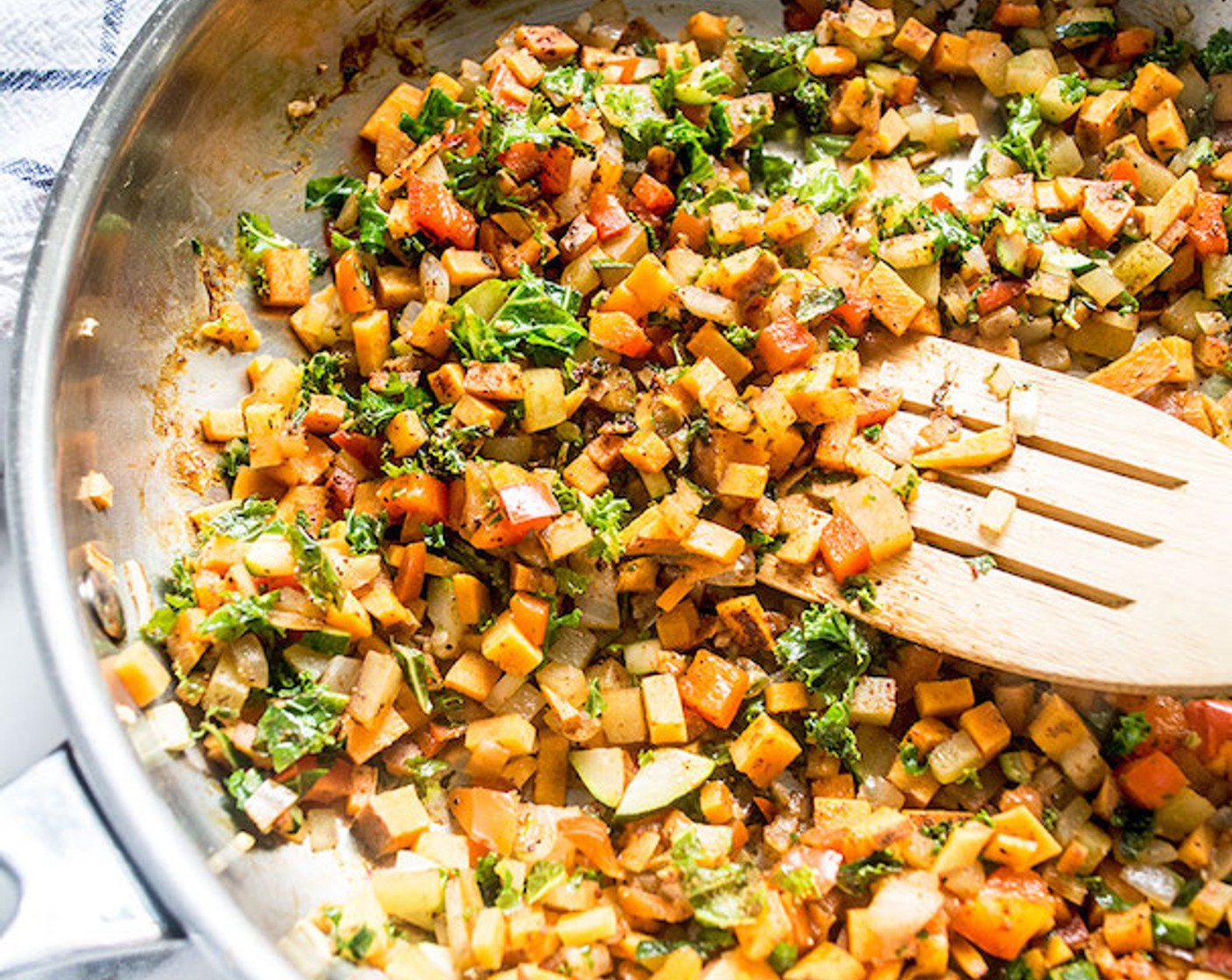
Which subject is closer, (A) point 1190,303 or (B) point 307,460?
(B) point 307,460

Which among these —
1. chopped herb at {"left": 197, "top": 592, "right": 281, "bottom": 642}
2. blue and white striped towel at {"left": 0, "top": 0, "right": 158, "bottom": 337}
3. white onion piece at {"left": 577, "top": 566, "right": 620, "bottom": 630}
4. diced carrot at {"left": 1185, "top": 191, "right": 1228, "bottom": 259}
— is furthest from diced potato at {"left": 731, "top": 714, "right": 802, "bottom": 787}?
blue and white striped towel at {"left": 0, "top": 0, "right": 158, "bottom": 337}

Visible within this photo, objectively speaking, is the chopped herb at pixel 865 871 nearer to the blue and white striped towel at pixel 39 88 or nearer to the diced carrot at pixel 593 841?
the diced carrot at pixel 593 841

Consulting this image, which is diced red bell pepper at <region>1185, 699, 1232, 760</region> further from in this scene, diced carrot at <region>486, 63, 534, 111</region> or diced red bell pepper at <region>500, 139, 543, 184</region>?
diced carrot at <region>486, 63, 534, 111</region>

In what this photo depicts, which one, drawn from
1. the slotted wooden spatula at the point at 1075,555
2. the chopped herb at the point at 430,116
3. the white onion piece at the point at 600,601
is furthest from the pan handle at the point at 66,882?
the chopped herb at the point at 430,116

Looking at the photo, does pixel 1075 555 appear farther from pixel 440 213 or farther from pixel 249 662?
pixel 249 662

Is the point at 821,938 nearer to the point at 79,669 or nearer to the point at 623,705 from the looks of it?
the point at 623,705

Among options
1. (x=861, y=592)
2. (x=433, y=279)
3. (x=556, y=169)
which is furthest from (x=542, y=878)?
(x=556, y=169)

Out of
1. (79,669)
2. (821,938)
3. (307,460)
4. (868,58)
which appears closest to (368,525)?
(307,460)
